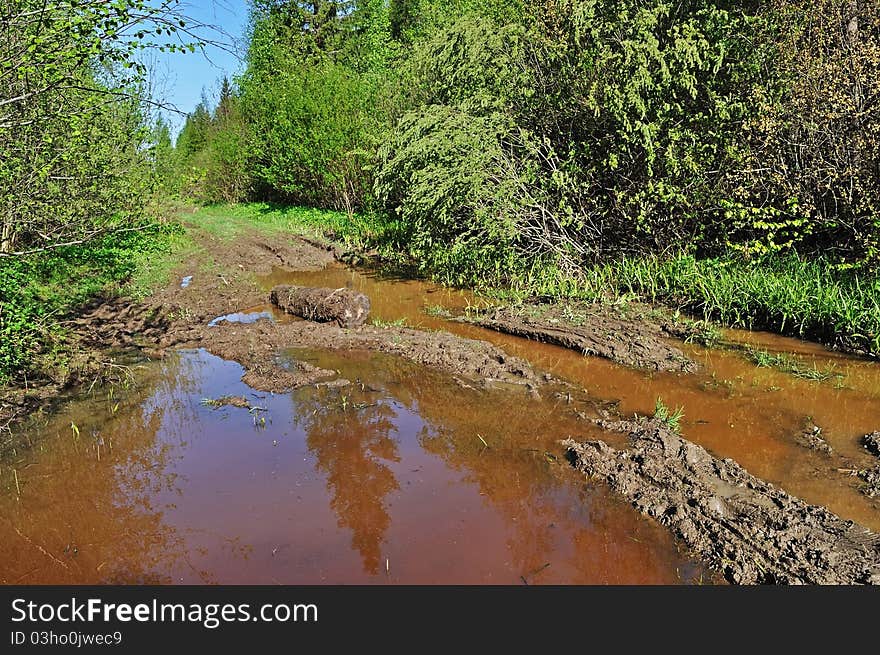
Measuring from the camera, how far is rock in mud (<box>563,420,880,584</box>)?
4078 millimetres

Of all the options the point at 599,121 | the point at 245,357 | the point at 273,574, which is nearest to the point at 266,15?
the point at 599,121

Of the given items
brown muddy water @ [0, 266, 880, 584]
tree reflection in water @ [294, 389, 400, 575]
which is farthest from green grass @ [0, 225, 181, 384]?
tree reflection in water @ [294, 389, 400, 575]

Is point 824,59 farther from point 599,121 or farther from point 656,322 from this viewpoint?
point 656,322

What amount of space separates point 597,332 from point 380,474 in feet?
16.0

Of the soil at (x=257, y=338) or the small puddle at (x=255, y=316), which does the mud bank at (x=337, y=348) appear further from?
the small puddle at (x=255, y=316)

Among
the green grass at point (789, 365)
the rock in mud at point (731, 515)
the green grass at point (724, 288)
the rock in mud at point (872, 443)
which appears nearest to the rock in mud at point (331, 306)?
the green grass at point (724, 288)

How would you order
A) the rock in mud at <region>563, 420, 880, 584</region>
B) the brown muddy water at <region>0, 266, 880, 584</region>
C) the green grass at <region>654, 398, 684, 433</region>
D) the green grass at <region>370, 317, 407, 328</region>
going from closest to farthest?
1. the rock in mud at <region>563, 420, 880, 584</region>
2. the brown muddy water at <region>0, 266, 880, 584</region>
3. the green grass at <region>654, 398, 684, 433</region>
4. the green grass at <region>370, 317, 407, 328</region>

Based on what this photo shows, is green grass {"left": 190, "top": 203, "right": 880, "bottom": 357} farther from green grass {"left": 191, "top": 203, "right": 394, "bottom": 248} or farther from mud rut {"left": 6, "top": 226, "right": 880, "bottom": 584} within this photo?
green grass {"left": 191, "top": 203, "right": 394, "bottom": 248}

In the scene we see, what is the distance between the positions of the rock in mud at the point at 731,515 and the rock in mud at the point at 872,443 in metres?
1.47

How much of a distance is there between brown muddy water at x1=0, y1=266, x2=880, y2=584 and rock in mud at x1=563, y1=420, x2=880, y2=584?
0.65 feet

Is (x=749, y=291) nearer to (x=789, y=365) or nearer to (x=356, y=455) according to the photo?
(x=789, y=365)

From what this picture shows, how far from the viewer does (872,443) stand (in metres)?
5.92

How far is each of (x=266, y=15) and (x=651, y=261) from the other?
3087 cm

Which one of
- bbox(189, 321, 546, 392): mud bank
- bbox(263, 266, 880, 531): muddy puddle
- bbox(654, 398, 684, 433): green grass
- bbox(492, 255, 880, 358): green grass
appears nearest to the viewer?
bbox(263, 266, 880, 531): muddy puddle
